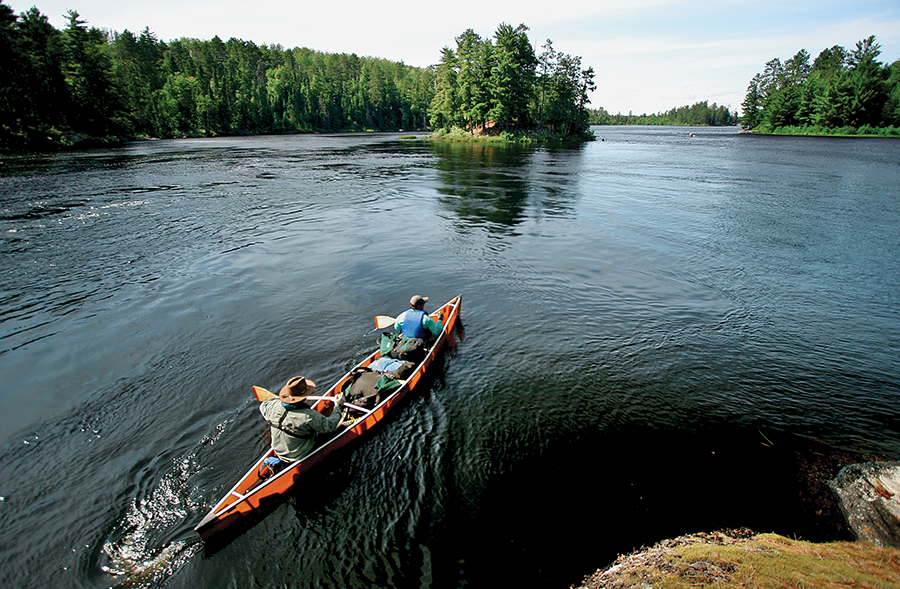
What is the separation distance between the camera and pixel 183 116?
3954 inches

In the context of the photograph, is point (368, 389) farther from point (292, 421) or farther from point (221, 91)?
point (221, 91)

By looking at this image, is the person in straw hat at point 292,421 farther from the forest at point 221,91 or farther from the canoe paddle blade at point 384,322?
the forest at point 221,91

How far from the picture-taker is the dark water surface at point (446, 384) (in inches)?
249

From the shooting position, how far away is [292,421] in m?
6.98

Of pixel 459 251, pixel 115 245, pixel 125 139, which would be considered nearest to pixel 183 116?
pixel 125 139

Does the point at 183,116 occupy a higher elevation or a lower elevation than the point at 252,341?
higher

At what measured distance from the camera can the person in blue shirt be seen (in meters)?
10.4

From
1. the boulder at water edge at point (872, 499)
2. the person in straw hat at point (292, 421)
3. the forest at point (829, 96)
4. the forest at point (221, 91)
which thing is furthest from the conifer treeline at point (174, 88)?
the forest at point (829, 96)

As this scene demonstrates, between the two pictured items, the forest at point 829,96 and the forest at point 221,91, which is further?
the forest at point 829,96

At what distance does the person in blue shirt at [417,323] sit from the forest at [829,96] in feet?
395

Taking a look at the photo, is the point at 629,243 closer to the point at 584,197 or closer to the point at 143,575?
the point at 584,197

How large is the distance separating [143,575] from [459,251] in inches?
644

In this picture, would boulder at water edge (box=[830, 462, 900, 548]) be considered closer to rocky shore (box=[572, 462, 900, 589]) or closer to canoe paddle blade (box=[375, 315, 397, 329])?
rocky shore (box=[572, 462, 900, 589])

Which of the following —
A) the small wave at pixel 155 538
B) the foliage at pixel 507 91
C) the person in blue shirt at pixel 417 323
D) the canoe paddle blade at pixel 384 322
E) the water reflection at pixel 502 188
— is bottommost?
the small wave at pixel 155 538
